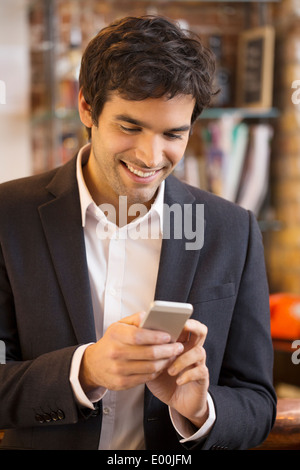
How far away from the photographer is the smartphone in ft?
3.52

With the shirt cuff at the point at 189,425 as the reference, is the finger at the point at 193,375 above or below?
above

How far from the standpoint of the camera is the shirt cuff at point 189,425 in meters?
1.36

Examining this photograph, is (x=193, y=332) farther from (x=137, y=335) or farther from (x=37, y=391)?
(x=37, y=391)

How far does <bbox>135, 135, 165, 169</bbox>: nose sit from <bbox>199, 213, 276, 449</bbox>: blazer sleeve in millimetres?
369

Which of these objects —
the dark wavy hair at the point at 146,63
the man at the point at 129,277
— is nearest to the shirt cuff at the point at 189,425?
the man at the point at 129,277

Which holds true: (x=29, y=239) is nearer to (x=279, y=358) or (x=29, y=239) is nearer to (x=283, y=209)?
(x=279, y=358)

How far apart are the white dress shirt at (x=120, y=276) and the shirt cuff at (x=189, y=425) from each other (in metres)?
0.14

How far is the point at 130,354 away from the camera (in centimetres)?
117

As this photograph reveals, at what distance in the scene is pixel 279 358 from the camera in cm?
234

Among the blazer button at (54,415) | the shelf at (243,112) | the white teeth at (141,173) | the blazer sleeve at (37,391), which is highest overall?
the shelf at (243,112)

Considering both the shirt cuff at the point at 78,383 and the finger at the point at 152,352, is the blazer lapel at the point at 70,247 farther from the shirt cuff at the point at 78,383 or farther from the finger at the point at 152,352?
the finger at the point at 152,352

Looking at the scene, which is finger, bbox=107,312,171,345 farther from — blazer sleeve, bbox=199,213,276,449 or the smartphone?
blazer sleeve, bbox=199,213,276,449

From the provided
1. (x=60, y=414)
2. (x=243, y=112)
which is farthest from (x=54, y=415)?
(x=243, y=112)
